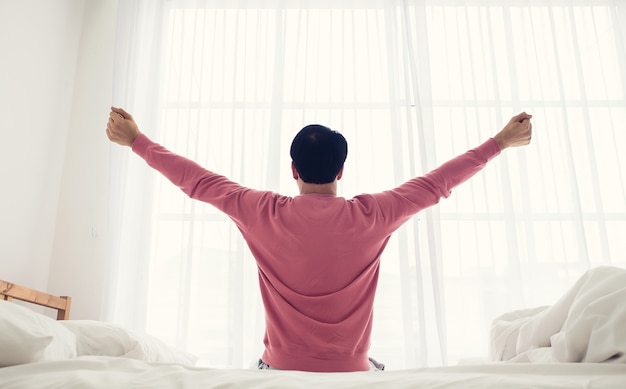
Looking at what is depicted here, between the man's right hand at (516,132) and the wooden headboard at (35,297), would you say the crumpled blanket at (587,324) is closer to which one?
the man's right hand at (516,132)

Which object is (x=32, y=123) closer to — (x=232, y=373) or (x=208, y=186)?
(x=208, y=186)

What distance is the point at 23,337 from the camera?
2.82 feet

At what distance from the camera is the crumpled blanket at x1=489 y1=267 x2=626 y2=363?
0.78m

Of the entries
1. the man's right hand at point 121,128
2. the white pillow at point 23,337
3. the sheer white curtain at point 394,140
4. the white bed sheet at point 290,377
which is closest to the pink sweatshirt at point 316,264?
the man's right hand at point 121,128

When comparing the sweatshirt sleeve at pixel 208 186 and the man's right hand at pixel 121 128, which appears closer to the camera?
the sweatshirt sleeve at pixel 208 186

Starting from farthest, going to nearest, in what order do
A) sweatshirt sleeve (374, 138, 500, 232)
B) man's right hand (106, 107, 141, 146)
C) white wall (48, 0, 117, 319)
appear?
white wall (48, 0, 117, 319) → man's right hand (106, 107, 141, 146) → sweatshirt sleeve (374, 138, 500, 232)

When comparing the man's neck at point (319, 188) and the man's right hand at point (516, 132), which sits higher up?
the man's right hand at point (516, 132)

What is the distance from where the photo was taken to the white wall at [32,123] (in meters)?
2.17

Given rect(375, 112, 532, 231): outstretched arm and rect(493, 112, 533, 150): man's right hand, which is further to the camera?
rect(493, 112, 533, 150): man's right hand

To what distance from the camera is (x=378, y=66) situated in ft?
8.63

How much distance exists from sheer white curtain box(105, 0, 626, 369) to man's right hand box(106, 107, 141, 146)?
95 centimetres

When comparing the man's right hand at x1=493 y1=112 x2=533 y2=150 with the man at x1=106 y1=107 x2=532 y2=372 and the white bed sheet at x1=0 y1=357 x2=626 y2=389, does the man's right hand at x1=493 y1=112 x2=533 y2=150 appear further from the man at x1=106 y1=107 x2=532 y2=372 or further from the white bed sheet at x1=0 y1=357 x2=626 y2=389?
the white bed sheet at x1=0 y1=357 x2=626 y2=389

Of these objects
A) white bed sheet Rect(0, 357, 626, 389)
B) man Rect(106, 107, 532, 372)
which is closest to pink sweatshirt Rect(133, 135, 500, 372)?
man Rect(106, 107, 532, 372)

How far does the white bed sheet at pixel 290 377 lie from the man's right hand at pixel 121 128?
0.78 m
